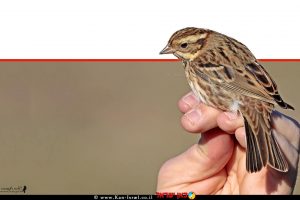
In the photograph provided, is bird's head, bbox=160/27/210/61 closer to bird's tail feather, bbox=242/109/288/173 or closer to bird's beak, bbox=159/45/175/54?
bird's beak, bbox=159/45/175/54

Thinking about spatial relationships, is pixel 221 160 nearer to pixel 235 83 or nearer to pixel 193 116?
pixel 193 116

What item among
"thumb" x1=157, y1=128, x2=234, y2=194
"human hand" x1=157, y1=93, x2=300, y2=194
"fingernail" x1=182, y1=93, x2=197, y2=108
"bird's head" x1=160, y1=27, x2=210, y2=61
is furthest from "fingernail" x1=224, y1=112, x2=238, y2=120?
"bird's head" x1=160, y1=27, x2=210, y2=61

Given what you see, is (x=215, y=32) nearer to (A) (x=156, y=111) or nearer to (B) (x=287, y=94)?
(B) (x=287, y=94)

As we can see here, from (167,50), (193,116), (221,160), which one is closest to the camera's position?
(193,116)

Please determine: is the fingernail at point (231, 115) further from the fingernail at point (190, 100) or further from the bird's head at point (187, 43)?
the bird's head at point (187, 43)

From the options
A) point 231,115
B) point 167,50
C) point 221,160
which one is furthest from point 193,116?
point 167,50
